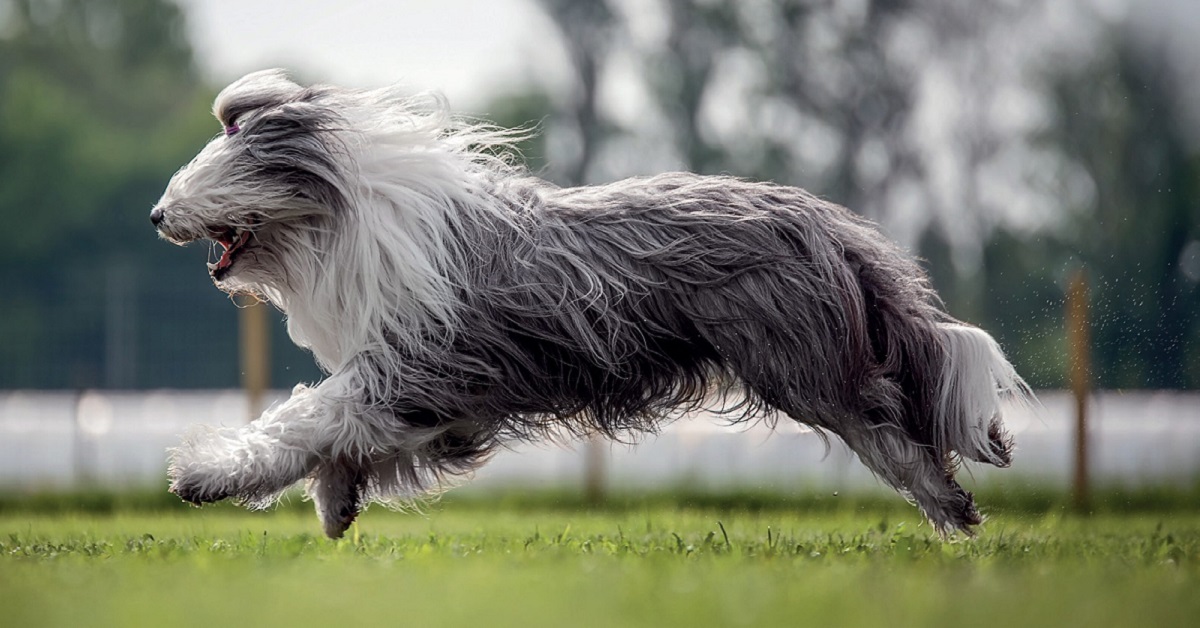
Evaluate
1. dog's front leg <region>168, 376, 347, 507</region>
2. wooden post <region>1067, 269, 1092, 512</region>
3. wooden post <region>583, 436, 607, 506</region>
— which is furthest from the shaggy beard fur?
wooden post <region>583, 436, 607, 506</region>

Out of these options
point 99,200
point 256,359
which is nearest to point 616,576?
→ point 256,359

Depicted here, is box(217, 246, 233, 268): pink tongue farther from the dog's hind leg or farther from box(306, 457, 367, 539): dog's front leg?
the dog's hind leg

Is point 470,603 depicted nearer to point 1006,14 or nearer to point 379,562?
point 379,562

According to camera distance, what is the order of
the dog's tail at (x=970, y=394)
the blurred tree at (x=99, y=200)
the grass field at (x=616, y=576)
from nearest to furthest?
the grass field at (x=616, y=576)
the dog's tail at (x=970, y=394)
the blurred tree at (x=99, y=200)

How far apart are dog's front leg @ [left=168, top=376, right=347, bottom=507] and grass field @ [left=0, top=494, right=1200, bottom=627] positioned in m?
0.22

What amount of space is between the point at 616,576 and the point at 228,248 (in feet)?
7.01

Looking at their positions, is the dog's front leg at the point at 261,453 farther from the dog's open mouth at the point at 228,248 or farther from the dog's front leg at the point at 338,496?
the dog's open mouth at the point at 228,248

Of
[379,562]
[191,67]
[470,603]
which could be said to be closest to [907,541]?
[379,562]

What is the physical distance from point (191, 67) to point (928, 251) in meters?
25.6

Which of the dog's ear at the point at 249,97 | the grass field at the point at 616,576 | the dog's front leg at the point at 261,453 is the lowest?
the grass field at the point at 616,576

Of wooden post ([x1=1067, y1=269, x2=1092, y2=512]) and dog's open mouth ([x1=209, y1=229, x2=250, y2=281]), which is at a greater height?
dog's open mouth ([x1=209, y1=229, x2=250, y2=281])

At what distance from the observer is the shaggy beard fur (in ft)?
16.0

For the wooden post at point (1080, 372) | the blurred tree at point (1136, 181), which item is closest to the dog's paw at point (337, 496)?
the wooden post at point (1080, 372)

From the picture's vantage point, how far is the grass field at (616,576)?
10.7 feet
